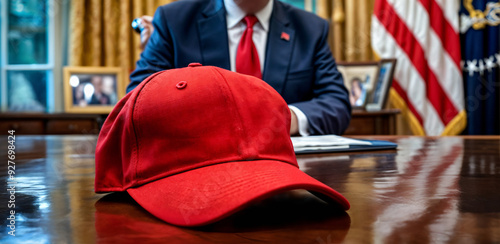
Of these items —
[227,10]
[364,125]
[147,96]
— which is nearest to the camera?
[147,96]

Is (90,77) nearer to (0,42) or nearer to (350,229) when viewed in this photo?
(0,42)

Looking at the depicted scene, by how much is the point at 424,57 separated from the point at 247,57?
174cm

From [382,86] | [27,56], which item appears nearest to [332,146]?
[382,86]

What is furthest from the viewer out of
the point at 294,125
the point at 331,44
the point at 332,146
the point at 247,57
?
the point at 331,44

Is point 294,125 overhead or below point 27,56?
below

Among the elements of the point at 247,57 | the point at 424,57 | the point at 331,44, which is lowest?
the point at 247,57

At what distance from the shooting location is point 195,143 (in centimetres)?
38

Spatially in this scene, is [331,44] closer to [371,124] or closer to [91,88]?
[371,124]

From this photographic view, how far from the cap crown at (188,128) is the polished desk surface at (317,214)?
0.11 feet

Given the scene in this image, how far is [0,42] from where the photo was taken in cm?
298

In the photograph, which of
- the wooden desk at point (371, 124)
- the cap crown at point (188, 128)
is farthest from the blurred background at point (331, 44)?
the cap crown at point (188, 128)

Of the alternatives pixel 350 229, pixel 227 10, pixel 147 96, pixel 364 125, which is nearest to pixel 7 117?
pixel 227 10

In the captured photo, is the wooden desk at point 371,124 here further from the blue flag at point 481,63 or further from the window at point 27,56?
the window at point 27,56

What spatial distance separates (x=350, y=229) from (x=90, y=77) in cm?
278
